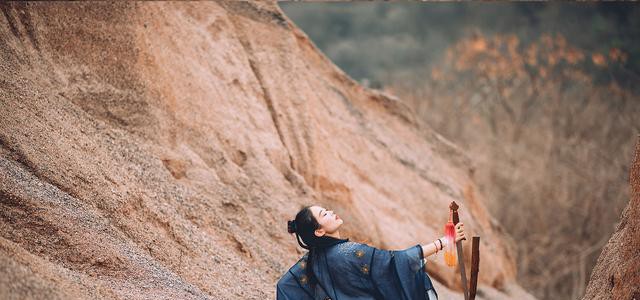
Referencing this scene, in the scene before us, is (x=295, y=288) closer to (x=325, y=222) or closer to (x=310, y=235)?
(x=310, y=235)

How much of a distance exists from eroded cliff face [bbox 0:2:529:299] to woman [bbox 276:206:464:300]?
3.08ft

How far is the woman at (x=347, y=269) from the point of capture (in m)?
4.88

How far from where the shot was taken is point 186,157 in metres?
8.05

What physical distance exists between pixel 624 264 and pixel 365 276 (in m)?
1.71

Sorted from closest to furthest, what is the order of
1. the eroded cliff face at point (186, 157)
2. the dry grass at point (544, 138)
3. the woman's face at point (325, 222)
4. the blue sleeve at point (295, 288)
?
1. the woman's face at point (325, 222)
2. the blue sleeve at point (295, 288)
3. the eroded cliff face at point (186, 157)
4. the dry grass at point (544, 138)

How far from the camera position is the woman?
488 centimetres

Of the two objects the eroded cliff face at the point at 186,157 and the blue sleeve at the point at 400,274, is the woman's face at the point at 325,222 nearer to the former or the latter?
the blue sleeve at the point at 400,274

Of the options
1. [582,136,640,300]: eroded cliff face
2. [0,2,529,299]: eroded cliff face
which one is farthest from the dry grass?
[582,136,640,300]: eroded cliff face

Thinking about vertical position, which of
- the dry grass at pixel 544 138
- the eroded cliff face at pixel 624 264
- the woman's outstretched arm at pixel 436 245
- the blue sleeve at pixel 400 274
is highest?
the eroded cliff face at pixel 624 264

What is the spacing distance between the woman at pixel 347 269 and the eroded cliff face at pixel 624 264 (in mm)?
1070

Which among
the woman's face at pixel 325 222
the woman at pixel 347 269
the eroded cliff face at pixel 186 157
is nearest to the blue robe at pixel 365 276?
the woman at pixel 347 269

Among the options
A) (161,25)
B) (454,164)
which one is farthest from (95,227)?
(454,164)

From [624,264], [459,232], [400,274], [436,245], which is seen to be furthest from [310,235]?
[624,264]

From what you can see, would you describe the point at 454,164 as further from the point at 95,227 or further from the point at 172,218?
the point at 95,227
